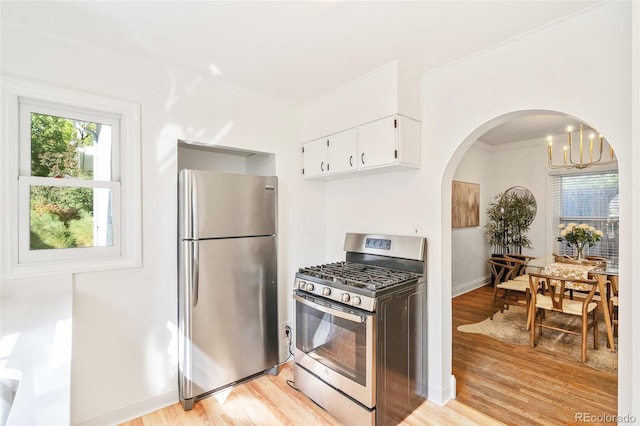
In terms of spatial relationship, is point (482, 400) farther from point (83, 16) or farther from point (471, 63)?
point (83, 16)

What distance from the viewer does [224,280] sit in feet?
7.95

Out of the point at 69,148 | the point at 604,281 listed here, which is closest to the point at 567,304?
the point at 604,281

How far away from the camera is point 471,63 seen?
216 centimetres

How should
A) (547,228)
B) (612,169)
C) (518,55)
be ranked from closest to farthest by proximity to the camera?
(518,55)
(612,169)
(547,228)

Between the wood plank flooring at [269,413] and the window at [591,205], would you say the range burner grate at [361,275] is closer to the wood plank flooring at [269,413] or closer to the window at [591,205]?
the wood plank flooring at [269,413]

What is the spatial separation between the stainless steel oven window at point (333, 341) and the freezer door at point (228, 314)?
0.36 meters

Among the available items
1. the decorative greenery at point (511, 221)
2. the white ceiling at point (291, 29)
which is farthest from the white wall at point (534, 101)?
the decorative greenery at point (511, 221)

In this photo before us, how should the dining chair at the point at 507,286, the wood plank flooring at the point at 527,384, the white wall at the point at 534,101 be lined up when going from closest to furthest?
the white wall at the point at 534,101, the wood plank flooring at the point at 527,384, the dining chair at the point at 507,286

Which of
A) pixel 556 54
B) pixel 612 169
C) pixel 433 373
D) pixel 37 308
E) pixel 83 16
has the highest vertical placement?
pixel 83 16

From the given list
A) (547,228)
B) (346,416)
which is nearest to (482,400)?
(346,416)

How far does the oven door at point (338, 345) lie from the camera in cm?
195

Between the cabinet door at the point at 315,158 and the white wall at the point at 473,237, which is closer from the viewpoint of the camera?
the cabinet door at the point at 315,158

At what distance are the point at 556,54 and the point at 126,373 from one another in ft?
11.4

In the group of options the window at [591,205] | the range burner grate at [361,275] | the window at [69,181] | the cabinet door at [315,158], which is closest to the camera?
the window at [69,181]
